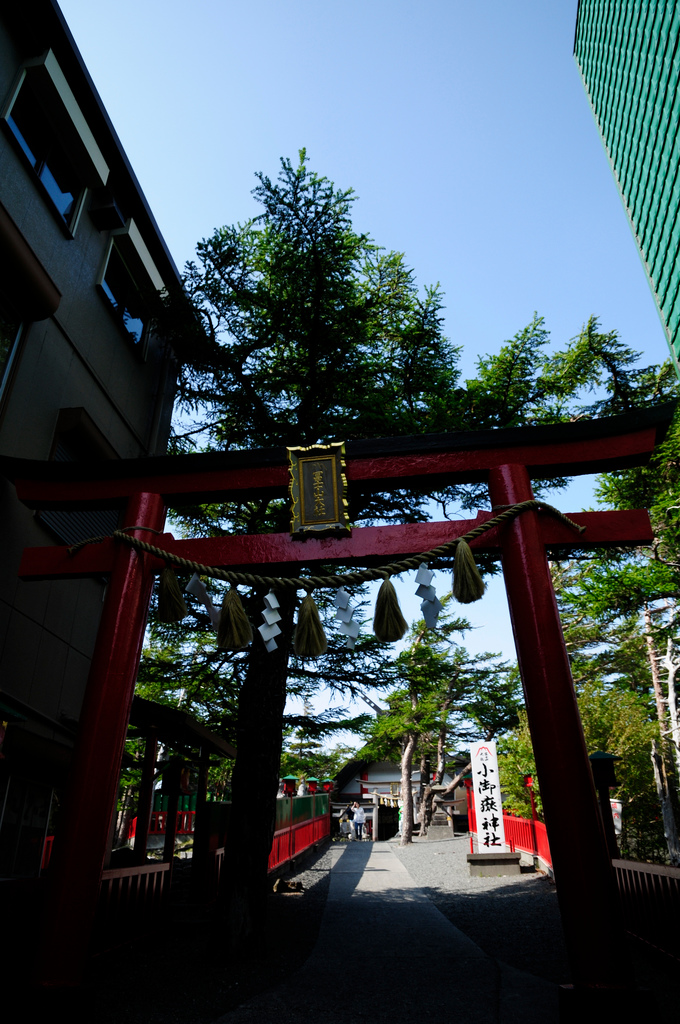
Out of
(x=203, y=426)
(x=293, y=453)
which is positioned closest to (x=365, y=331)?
(x=203, y=426)

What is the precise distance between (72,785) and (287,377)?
6.03 m

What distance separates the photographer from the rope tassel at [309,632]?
14.5 ft

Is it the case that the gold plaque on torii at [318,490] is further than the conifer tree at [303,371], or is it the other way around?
the conifer tree at [303,371]

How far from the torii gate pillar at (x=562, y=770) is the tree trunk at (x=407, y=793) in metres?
21.0

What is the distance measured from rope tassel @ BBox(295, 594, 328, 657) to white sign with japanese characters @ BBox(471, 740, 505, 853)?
12.1 meters

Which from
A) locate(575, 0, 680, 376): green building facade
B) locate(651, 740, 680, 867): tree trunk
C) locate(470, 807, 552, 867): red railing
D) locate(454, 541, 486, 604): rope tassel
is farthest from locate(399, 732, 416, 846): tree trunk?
locate(454, 541, 486, 604): rope tassel

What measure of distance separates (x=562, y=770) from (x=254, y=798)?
4.38 meters

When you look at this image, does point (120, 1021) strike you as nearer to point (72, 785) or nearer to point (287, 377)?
point (72, 785)

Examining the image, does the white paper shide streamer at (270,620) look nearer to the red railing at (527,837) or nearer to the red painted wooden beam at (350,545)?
the red painted wooden beam at (350,545)

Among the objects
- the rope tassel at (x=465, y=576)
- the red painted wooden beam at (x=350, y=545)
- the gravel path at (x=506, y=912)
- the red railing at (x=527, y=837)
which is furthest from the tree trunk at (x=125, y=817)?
the rope tassel at (x=465, y=576)

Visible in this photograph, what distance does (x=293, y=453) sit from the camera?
5086 mm

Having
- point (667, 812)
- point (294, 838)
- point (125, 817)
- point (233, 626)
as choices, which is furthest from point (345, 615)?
point (125, 817)

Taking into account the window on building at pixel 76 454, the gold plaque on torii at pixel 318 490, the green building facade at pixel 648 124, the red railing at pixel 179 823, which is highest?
the green building facade at pixel 648 124

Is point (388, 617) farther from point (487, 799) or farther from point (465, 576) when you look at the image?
point (487, 799)
